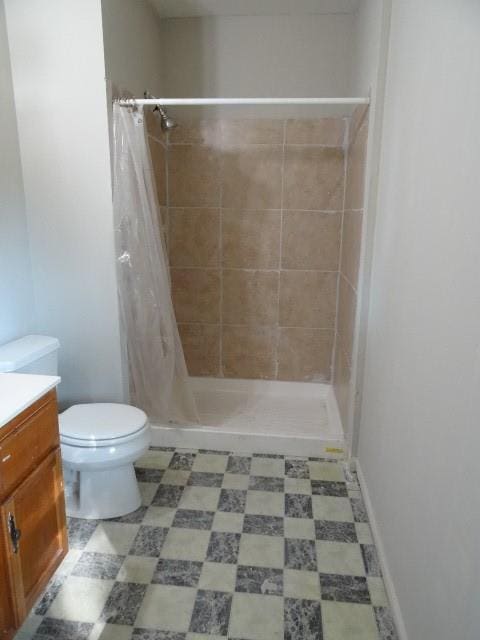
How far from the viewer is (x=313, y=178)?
299cm

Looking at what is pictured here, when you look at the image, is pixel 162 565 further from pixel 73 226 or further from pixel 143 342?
pixel 73 226

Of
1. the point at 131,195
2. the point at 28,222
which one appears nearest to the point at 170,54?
the point at 131,195

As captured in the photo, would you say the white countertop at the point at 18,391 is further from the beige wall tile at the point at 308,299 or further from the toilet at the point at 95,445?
the beige wall tile at the point at 308,299

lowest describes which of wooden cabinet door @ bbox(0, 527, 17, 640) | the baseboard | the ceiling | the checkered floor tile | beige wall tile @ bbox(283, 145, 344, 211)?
the checkered floor tile

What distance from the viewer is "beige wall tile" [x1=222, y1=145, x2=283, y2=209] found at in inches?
118

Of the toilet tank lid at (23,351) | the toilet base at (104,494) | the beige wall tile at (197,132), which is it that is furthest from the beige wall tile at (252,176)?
the toilet base at (104,494)

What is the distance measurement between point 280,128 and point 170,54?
0.87 metres

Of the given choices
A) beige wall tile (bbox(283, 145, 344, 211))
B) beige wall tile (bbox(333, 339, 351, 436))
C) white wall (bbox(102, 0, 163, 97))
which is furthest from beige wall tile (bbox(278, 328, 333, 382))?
white wall (bbox(102, 0, 163, 97))

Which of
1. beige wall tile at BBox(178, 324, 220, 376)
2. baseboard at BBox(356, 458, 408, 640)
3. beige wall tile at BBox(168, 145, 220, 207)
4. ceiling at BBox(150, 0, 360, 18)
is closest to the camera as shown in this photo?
baseboard at BBox(356, 458, 408, 640)

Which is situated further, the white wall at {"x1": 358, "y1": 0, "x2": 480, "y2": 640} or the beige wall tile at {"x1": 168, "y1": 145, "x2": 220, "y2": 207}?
the beige wall tile at {"x1": 168, "y1": 145, "x2": 220, "y2": 207}

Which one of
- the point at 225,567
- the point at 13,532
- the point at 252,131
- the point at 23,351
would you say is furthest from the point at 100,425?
the point at 252,131

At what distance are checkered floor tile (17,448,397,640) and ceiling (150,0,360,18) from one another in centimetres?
267

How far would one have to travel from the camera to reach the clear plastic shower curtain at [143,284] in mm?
2250

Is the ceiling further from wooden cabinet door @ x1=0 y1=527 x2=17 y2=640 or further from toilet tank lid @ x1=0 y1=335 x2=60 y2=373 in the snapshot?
wooden cabinet door @ x1=0 y1=527 x2=17 y2=640
